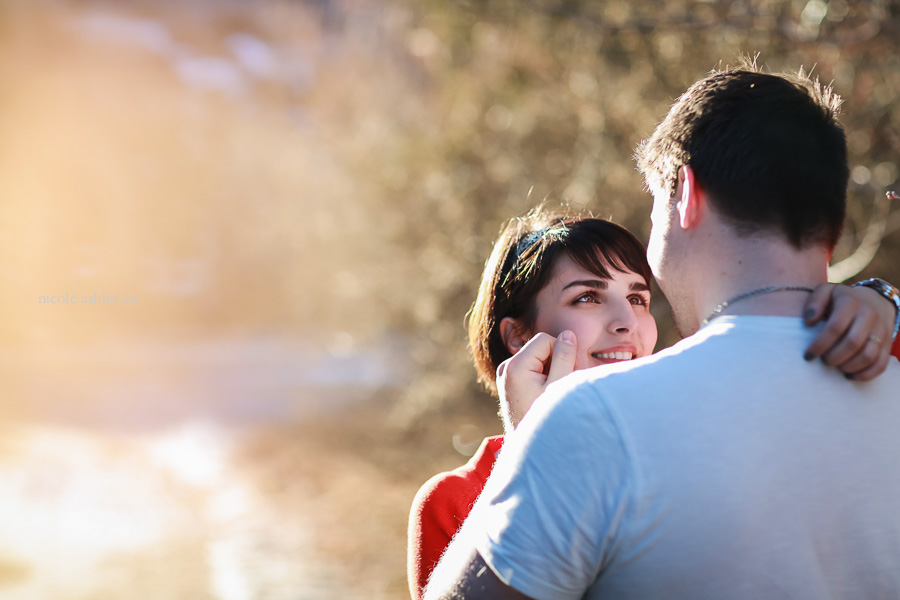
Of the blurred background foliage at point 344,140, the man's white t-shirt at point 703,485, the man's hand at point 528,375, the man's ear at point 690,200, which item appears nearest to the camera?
the man's white t-shirt at point 703,485

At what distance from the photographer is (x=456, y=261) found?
25.7 ft

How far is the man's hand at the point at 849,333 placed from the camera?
1.10 meters

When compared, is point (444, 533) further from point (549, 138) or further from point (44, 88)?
point (44, 88)

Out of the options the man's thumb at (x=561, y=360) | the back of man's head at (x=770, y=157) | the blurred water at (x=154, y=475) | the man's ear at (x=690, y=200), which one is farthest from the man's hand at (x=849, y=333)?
the blurred water at (x=154, y=475)

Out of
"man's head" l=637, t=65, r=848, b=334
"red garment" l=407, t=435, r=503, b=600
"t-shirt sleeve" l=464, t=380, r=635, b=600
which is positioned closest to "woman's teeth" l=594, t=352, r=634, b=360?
"red garment" l=407, t=435, r=503, b=600

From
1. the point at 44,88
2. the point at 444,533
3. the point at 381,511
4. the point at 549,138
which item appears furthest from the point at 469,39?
the point at 44,88

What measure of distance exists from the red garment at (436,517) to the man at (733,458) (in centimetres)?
68

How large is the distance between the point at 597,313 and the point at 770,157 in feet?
2.72

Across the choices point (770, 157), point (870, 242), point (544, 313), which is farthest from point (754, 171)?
point (870, 242)

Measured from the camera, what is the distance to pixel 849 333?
1.10 metres

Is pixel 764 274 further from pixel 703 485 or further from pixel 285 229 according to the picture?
pixel 285 229

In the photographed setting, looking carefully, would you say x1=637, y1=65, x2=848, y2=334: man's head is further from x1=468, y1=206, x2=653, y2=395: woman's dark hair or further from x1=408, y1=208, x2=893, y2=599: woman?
x1=468, y1=206, x2=653, y2=395: woman's dark hair

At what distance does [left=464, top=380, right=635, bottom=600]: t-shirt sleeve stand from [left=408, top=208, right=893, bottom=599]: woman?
541mm

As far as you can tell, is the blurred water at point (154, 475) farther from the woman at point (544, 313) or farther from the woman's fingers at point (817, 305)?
the woman's fingers at point (817, 305)
